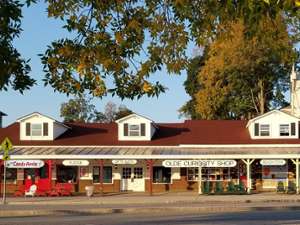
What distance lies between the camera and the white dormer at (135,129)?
49.9 meters

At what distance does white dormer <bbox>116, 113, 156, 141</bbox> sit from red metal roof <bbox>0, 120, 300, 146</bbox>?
45 centimetres

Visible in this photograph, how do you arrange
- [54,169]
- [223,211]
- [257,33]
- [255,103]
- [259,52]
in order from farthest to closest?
[255,103] → [259,52] → [54,169] → [223,211] → [257,33]

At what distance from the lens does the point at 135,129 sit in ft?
165

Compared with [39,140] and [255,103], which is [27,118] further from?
[255,103]

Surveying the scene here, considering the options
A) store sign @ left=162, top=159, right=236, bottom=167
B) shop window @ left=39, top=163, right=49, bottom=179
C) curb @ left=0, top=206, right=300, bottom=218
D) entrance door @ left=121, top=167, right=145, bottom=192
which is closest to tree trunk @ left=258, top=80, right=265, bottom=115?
entrance door @ left=121, top=167, right=145, bottom=192

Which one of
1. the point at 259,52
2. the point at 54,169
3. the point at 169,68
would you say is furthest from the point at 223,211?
the point at 259,52

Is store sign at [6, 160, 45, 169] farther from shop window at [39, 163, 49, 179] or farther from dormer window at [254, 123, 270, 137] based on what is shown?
dormer window at [254, 123, 270, 137]

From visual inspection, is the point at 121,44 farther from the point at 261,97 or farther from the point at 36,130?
the point at 261,97

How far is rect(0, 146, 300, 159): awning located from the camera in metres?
43.5

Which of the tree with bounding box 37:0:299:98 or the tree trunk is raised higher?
the tree trunk

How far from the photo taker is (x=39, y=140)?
163ft

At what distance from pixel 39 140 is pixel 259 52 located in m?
23.3

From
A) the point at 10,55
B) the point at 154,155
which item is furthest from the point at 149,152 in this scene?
the point at 10,55

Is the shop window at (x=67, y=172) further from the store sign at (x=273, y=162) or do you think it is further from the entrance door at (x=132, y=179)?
the store sign at (x=273, y=162)
